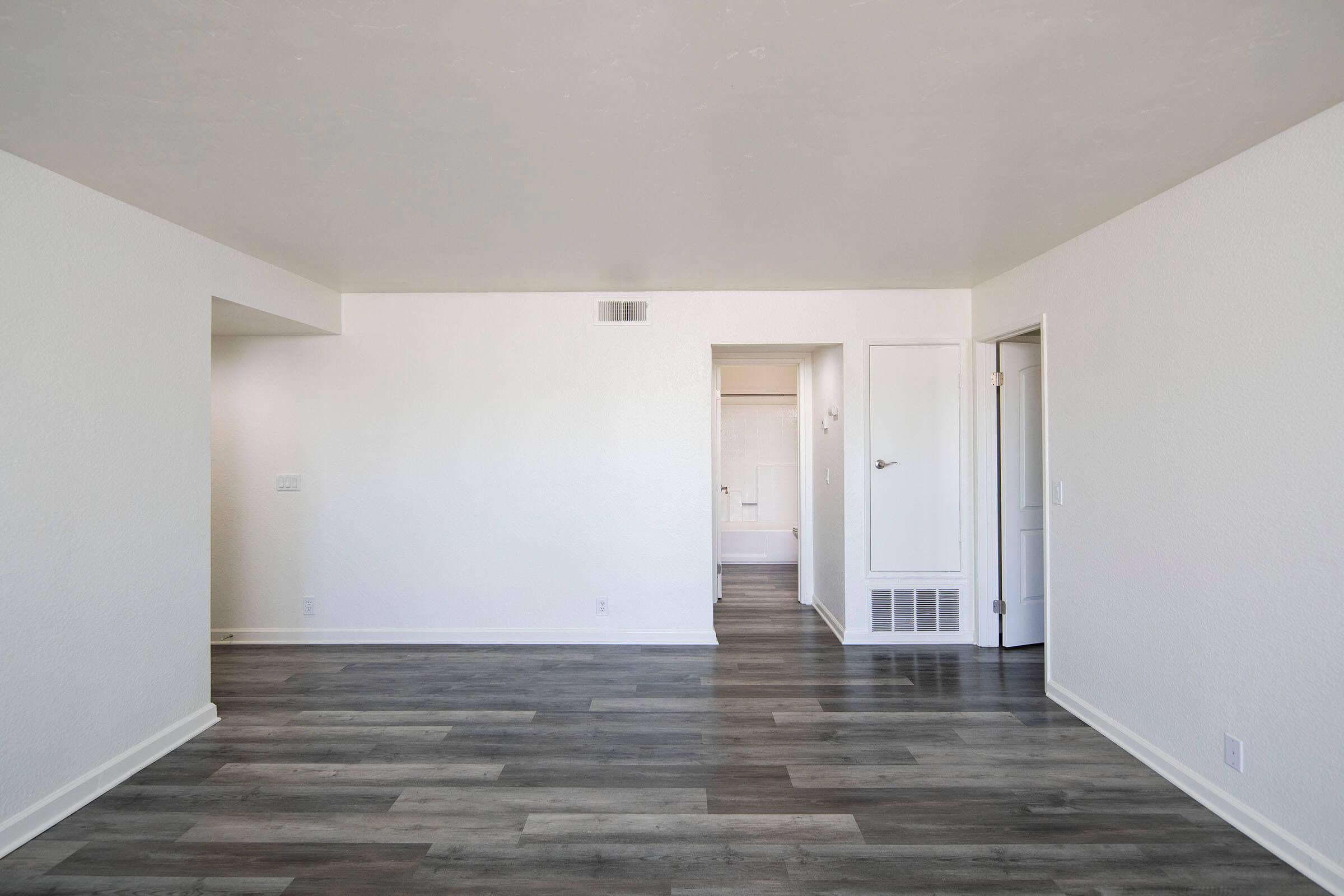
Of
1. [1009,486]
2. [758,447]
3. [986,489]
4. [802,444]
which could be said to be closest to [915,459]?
[986,489]

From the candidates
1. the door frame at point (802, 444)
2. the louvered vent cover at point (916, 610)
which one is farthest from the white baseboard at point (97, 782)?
the louvered vent cover at point (916, 610)

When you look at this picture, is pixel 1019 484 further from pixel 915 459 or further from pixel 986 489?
pixel 915 459

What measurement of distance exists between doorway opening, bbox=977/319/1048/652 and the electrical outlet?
1870 millimetres

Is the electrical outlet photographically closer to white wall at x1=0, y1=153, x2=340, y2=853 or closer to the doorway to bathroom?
white wall at x1=0, y1=153, x2=340, y2=853

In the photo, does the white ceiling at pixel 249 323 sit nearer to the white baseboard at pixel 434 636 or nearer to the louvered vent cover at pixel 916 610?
the white baseboard at pixel 434 636

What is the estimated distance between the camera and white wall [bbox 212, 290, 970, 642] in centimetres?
421

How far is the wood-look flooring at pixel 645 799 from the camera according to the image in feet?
6.32

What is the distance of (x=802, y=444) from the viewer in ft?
17.0

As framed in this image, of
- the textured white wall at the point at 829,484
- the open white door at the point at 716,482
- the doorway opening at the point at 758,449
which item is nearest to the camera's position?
the textured white wall at the point at 829,484

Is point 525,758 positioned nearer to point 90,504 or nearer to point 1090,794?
point 90,504

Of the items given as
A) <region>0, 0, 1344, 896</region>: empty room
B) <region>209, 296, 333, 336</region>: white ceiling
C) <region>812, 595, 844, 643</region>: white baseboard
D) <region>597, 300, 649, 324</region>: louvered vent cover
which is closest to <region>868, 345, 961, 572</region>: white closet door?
<region>0, 0, 1344, 896</region>: empty room

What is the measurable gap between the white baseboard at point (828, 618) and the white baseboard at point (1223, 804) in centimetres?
147

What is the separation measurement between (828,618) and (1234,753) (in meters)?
2.66

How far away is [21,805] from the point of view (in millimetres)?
2135
